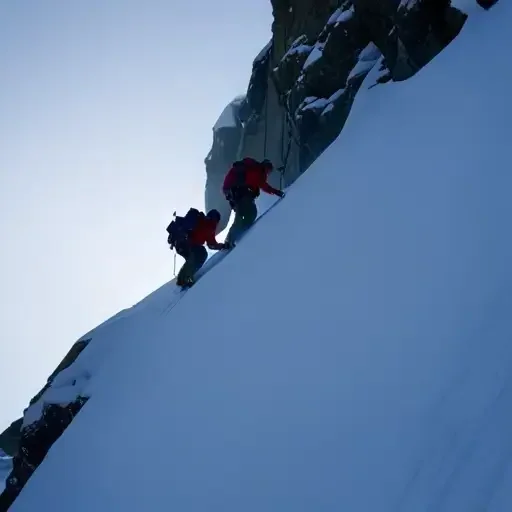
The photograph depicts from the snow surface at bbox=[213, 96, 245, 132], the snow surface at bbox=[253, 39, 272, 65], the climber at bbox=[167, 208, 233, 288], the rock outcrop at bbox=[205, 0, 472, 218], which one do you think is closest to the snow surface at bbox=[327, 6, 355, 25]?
the rock outcrop at bbox=[205, 0, 472, 218]

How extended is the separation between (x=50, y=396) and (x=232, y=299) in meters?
8.58

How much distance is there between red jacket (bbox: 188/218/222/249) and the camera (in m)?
10.5

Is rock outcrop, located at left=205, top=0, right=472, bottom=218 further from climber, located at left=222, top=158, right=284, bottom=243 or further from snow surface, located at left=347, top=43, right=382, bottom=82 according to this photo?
climber, located at left=222, top=158, right=284, bottom=243

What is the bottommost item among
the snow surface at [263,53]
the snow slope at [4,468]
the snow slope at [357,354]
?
the snow slope at [357,354]

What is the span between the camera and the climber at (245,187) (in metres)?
10.2

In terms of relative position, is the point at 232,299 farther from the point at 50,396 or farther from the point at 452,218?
the point at 50,396

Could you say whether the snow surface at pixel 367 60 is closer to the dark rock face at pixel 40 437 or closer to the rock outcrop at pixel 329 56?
the rock outcrop at pixel 329 56

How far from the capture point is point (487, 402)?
2.47 m

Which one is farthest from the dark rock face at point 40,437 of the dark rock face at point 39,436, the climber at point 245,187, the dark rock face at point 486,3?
the dark rock face at point 486,3

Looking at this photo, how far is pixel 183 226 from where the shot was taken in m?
10.5

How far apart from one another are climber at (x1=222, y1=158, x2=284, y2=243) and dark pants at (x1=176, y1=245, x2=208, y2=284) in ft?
2.32

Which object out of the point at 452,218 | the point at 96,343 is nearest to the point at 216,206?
the point at 96,343

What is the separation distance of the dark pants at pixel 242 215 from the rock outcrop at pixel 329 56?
156 inches

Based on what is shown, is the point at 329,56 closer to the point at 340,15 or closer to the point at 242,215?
the point at 340,15
